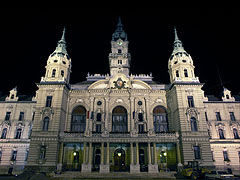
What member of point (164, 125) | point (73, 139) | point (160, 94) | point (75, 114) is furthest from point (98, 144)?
point (160, 94)

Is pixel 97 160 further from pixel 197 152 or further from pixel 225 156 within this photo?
pixel 225 156

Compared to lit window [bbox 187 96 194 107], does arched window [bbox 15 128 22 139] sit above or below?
below

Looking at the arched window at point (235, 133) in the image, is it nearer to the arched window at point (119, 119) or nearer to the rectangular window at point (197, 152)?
the rectangular window at point (197, 152)

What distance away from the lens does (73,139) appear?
116 feet

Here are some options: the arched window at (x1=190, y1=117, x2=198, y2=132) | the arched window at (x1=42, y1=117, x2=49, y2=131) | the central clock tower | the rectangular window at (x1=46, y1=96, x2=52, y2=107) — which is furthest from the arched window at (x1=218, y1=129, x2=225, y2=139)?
the rectangular window at (x1=46, y1=96, x2=52, y2=107)

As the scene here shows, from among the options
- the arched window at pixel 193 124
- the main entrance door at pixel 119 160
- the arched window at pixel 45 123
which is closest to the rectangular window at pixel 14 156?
the arched window at pixel 45 123

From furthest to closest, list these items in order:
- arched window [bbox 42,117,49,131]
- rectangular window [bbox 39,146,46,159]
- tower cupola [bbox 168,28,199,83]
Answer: tower cupola [bbox 168,28,199,83]
arched window [bbox 42,117,49,131]
rectangular window [bbox 39,146,46,159]

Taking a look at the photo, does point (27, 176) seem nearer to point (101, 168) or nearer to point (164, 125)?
point (101, 168)

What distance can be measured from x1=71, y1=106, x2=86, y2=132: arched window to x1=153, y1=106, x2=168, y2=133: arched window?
15949 millimetres

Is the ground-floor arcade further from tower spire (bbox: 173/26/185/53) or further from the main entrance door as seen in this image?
tower spire (bbox: 173/26/185/53)

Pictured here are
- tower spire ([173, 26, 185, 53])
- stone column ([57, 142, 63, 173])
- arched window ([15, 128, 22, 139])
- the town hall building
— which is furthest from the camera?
tower spire ([173, 26, 185, 53])

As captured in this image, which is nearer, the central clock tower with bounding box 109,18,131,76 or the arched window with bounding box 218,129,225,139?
the arched window with bounding box 218,129,225,139

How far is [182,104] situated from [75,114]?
23.4 metres

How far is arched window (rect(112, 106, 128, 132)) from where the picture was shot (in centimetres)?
4062
